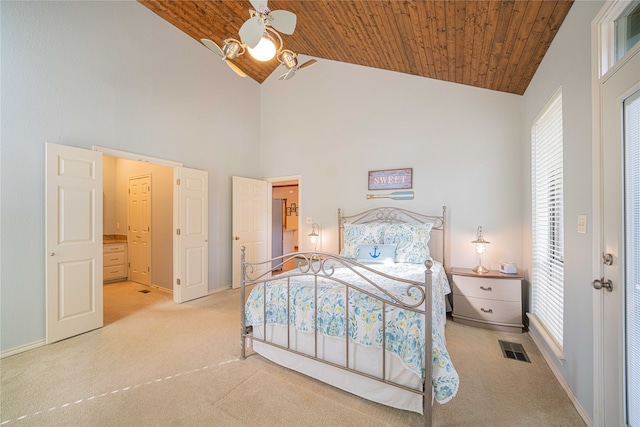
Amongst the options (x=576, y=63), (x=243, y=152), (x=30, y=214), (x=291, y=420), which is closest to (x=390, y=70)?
(x=576, y=63)

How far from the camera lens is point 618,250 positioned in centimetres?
133

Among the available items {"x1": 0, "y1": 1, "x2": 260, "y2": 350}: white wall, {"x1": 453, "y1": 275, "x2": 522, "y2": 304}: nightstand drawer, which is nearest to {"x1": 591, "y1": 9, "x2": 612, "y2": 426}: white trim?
{"x1": 453, "y1": 275, "x2": 522, "y2": 304}: nightstand drawer

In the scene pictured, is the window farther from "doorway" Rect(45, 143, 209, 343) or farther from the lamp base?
"doorway" Rect(45, 143, 209, 343)

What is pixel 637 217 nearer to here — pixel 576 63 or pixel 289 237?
pixel 576 63

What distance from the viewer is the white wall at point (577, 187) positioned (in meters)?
1.60

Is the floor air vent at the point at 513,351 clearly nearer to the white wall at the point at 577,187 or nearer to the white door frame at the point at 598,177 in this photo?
the white wall at the point at 577,187

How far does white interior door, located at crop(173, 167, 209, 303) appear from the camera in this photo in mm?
3934

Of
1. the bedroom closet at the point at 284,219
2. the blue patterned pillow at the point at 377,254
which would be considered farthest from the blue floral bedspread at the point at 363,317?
the bedroom closet at the point at 284,219

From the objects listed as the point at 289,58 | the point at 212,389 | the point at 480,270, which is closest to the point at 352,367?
the point at 212,389

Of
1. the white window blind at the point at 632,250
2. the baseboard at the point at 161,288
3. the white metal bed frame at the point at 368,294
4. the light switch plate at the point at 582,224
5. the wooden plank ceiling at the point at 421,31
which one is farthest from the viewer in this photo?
the baseboard at the point at 161,288

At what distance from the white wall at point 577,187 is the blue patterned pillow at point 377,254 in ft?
5.36

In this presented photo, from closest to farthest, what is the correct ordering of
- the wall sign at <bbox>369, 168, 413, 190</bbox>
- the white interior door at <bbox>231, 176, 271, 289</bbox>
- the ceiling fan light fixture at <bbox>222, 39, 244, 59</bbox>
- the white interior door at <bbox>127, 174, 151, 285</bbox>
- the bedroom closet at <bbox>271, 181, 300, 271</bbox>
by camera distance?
1. the ceiling fan light fixture at <bbox>222, 39, 244, 59</bbox>
2. the wall sign at <bbox>369, 168, 413, 190</bbox>
3. the white interior door at <bbox>231, 176, 271, 289</bbox>
4. the white interior door at <bbox>127, 174, 151, 285</bbox>
5. the bedroom closet at <bbox>271, 181, 300, 271</bbox>

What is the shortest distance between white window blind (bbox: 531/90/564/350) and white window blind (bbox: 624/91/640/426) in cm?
86

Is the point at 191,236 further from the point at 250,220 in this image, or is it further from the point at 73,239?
the point at 73,239
